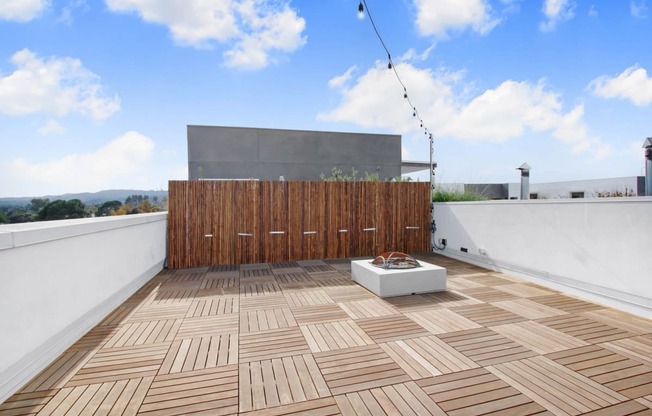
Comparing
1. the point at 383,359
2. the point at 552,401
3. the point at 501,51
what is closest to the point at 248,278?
the point at 383,359

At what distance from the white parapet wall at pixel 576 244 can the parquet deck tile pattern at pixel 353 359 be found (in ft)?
0.94

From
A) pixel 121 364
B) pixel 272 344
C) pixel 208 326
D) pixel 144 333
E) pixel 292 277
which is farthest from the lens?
pixel 292 277

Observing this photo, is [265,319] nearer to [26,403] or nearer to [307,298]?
[307,298]

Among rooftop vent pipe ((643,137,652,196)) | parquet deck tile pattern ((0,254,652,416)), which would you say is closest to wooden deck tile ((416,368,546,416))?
parquet deck tile pattern ((0,254,652,416))

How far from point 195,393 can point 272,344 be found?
0.77 m

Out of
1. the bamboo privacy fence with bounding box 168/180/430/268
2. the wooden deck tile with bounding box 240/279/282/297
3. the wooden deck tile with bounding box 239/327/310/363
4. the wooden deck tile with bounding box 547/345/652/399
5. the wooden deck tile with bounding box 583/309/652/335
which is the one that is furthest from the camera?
the bamboo privacy fence with bounding box 168/180/430/268

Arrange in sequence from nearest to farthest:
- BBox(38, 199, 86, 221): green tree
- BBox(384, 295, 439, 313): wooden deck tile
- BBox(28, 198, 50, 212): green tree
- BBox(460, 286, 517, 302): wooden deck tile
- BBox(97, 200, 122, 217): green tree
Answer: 1. BBox(384, 295, 439, 313): wooden deck tile
2. BBox(460, 286, 517, 302): wooden deck tile
3. BBox(28, 198, 50, 212): green tree
4. BBox(38, 199, 86, 221): green tree
5. BBox(97, 200, 122, 217): green tree

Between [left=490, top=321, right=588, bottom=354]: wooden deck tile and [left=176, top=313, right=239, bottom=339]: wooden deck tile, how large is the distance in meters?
2.46

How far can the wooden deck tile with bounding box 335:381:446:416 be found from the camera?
65.2 inches

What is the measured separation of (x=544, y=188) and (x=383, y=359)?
57.9ft

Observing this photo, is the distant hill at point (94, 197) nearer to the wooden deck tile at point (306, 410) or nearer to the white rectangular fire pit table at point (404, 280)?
the wooden deck tile at point (306, 410)

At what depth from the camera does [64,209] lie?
195 inches

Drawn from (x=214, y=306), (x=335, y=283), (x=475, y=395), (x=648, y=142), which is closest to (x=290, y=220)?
(x=335, y=283)

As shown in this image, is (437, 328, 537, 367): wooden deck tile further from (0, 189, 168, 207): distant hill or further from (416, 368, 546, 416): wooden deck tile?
(0, 189, 168, 207): distant hill
